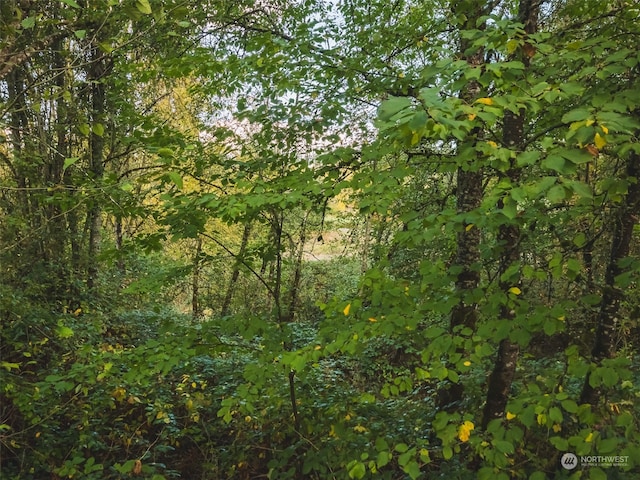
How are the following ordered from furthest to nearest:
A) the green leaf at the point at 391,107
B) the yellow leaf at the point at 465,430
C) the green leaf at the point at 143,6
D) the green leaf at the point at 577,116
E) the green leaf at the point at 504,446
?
the yellow leaf at the point at 465,430 < the green leaf at the point at 504,446 < the green leaf at the point at 143,6 < the green leaf at the point at 577,116 < the green leaf at the point at 391,107

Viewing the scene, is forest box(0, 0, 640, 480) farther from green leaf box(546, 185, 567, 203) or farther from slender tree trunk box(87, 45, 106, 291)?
slender tree trunk box(87, 45, 106, 291)

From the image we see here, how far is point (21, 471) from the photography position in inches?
164

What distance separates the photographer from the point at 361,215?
12.0 ft

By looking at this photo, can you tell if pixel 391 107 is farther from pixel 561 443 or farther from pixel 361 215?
pixel 361 215

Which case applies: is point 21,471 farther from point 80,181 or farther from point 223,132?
point 223,132

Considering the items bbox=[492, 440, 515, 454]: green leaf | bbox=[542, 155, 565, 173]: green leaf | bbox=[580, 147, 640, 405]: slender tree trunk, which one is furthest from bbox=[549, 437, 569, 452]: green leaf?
bbox=[542, 155, 565, 173]: green leaf

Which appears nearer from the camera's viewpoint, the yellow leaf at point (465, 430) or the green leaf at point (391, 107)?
the green leaf at point (391, 107)

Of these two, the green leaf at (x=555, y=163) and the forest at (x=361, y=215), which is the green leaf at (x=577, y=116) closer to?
the forest at (x=361, y=215)

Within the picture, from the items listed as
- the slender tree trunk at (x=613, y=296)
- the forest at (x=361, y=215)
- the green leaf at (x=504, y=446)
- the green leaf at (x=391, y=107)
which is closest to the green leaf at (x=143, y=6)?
the forest at (x=361, y=215)

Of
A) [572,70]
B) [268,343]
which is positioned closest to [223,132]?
[268,343]

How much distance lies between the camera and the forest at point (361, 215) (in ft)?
6.84

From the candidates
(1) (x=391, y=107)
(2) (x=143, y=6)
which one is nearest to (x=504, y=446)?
(1) (x=391, y=107)

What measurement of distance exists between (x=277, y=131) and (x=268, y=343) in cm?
196

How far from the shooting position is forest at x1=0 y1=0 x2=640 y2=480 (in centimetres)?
208
